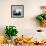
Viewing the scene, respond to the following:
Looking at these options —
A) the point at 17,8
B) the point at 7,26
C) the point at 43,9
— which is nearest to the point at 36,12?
the point at 43,9

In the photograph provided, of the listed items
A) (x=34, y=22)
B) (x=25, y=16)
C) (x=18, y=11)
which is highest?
(x=18, y=11)

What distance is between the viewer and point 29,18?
359cm

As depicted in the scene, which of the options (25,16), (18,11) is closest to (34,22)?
(25,16)

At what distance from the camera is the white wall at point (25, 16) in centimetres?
358

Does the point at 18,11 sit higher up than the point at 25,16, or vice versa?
the point at 18,11

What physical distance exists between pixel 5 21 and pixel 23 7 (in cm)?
48

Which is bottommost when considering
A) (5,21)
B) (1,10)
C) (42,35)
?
(42,35)

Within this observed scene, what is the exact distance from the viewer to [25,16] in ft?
11.8

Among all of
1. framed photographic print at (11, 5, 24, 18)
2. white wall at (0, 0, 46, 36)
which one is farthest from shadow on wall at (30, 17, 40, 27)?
framed photographic print at (11, 5, 24, 18)

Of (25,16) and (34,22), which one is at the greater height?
(25,16)

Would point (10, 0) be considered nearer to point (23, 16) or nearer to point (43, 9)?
point (23, 16)

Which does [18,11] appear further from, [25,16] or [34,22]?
[34,22]

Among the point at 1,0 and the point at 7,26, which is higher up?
the point at 1,0

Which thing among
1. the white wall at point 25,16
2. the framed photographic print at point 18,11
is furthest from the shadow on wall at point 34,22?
the framed photographic print at point 18,11
